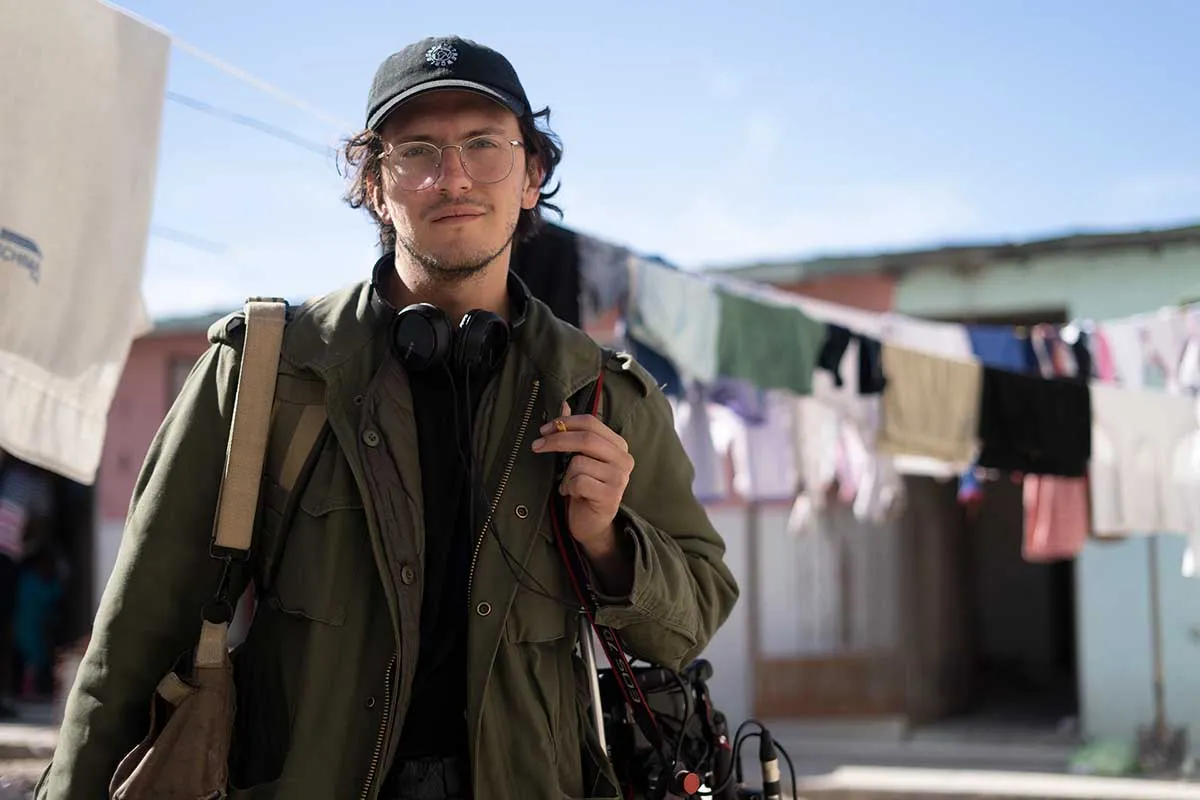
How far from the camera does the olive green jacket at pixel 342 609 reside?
6.20ft

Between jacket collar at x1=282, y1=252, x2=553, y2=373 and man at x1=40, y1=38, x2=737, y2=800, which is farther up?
jacket collar at x1=282, y1=252, x2=553, y2=373

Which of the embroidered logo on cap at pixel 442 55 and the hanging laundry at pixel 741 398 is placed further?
the hanging laundry at pixel 741 398

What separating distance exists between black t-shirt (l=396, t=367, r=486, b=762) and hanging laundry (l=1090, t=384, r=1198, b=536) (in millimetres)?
6301

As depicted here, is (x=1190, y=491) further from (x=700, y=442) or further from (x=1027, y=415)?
(x=700, y=442)

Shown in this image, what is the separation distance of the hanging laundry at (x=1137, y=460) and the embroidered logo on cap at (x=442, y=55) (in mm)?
6300

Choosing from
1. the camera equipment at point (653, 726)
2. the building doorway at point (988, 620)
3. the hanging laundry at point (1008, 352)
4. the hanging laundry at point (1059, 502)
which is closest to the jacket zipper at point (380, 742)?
the camera equipment at point (653, 726)

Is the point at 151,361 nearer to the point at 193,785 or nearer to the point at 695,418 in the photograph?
the point at 695,418

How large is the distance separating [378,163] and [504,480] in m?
0.67

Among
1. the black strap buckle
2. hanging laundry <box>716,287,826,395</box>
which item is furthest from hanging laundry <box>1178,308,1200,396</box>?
the black strap buckle

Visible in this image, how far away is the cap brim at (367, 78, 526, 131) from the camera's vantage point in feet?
6.90

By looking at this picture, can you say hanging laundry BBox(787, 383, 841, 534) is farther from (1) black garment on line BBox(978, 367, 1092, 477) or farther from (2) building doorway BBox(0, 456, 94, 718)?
(2) building doorway BBox(0, 456, 94, 718)

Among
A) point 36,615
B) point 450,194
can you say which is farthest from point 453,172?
point 36,615

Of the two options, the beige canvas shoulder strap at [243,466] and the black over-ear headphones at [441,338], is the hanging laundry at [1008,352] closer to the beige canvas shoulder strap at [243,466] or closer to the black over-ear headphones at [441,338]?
the black over-ear headphones at [441,338]

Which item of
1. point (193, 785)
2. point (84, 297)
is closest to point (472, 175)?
point (193, 785)
